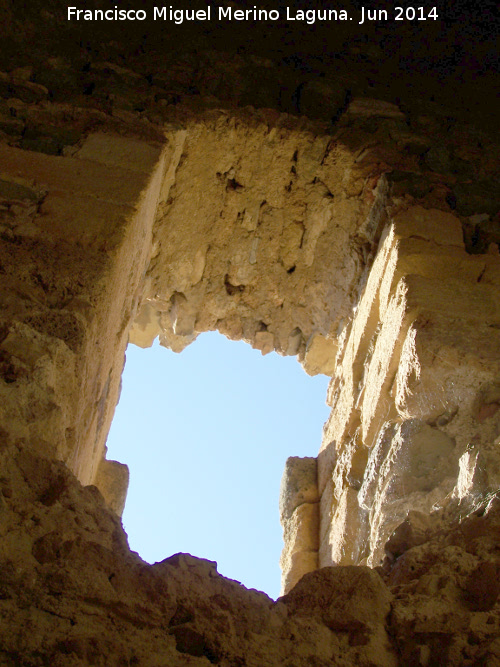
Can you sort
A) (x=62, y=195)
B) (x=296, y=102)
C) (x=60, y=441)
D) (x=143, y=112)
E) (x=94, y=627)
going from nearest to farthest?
(x=94, y=627), (x=60, y=441), (x=62, y=195), (x=143, y=112), (x=296, y=102)

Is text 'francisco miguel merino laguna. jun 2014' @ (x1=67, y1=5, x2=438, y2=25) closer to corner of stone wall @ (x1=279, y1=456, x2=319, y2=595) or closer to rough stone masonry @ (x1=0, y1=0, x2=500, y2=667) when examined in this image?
rough stone masonry @ (x1=0, y1=0, x2=500, y2=667)

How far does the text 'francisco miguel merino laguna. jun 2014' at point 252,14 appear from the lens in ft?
11.3

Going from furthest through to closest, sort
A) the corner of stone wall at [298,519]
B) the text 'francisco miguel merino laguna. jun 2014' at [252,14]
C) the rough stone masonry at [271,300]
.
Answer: the text 'francisco miguel merino laguna. jun 2014' at [252,14], the corner of stone wall at [298,519], the rough stone masonry at [271,300]

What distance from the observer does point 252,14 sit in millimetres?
3777

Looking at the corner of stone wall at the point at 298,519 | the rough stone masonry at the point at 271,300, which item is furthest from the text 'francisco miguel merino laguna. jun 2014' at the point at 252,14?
the corner of stone wall at the point at 298,519

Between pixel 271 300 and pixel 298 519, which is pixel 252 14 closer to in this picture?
pixel 271 300

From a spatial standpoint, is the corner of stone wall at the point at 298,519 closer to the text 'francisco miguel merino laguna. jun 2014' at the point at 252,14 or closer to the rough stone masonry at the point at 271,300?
the rough stone masonry at the point at 271,300

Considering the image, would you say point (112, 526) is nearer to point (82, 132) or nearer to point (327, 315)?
point (82, 132)

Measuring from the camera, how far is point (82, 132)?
265 centimetres

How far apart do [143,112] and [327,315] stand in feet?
4.46

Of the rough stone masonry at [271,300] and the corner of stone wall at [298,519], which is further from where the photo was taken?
the corner of stone wall at [298,519]

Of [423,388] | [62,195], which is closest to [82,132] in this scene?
[62,195]

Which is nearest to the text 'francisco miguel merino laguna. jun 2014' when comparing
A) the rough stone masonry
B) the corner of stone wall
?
the rough stone masonry

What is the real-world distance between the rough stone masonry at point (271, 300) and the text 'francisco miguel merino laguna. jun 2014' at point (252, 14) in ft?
0.25
